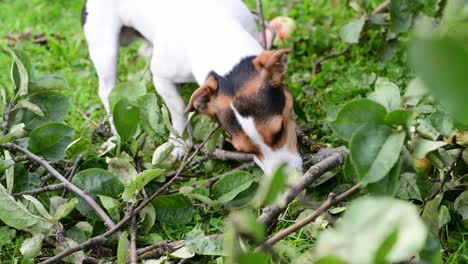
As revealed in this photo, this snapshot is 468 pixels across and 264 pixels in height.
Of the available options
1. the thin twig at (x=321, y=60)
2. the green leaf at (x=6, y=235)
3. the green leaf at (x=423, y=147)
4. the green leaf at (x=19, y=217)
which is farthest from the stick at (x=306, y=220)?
the thin twig at (x=321, y=60)

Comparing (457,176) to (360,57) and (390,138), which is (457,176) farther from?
(360,57)

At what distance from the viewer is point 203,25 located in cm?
272

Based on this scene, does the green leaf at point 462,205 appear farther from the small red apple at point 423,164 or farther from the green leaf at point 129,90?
the green leaf at point 129,90

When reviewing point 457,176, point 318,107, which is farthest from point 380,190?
point 318,107

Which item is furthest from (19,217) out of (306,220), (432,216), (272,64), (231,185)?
(432,216)

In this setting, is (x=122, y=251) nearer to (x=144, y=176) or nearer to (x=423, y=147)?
(x=144, y=176)

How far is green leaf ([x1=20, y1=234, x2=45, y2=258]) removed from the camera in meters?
2.09

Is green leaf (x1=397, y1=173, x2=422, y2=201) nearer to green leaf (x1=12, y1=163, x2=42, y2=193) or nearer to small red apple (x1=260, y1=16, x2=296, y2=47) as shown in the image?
green leaf (x1=12, y1=163, x2=42, y2=193)

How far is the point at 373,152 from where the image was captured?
1380mm

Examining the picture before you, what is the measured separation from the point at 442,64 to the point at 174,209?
5.75 feet

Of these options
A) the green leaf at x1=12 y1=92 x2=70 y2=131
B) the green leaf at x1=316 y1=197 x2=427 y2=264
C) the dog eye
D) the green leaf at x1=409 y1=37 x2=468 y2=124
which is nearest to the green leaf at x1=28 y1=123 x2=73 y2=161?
→ the green leaf at x1=12 y1=92 x2=70 y2=131

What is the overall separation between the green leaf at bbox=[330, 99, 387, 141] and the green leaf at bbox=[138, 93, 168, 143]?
3.47ft

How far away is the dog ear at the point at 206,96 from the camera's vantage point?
238cm

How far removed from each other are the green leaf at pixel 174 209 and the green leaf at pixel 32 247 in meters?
0.39
